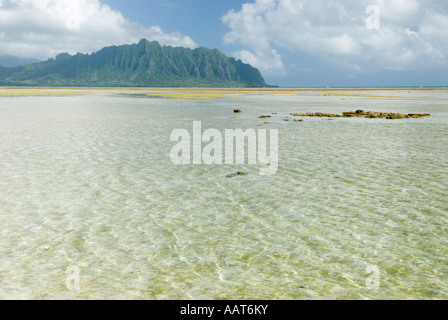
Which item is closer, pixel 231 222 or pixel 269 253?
pixel 269 253

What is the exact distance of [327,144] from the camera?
27.1 metres

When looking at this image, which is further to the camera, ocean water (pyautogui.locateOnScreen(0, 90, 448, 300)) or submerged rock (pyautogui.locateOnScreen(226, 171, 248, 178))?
submerged rock (pyautogui.locateOnScreen(226, 171, 248, 178))

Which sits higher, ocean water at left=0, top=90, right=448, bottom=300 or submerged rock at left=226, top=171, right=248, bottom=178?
submerged rock at left=226, top=171, right=248, bottom=178

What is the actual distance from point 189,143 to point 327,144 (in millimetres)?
10465

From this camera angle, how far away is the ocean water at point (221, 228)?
8102 millimetres

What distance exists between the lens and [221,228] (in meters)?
11.3

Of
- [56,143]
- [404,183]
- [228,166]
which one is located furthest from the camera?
[56,143]

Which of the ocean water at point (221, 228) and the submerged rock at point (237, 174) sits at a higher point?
the submerged rock at point (237, 174)

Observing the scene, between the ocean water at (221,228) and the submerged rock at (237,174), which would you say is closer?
the ocean water at (221,228)

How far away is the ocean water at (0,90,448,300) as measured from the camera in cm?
810

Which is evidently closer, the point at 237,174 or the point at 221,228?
the point at 221,228

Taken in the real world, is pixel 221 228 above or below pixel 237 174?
below
